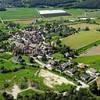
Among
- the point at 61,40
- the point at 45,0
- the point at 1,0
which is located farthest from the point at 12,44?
the point at 1,0

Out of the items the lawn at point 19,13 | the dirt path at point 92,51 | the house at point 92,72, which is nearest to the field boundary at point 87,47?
the dirt path at point 92,51

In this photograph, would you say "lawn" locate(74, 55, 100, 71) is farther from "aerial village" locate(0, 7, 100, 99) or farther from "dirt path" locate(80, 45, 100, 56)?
"dirt path" locate(80, 45, 100, 56)

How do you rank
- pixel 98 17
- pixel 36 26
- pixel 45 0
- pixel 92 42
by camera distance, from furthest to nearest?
pixel 45 0 < pixel 98 17 < pixel 36 26 < pixel 92 42

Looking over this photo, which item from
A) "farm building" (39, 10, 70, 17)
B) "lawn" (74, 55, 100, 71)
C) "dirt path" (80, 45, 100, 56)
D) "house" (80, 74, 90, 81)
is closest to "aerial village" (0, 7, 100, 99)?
"house" (80, 74, 90, 81)

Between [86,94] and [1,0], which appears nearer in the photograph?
[86,94]

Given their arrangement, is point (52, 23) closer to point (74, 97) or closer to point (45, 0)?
point (45, 0)

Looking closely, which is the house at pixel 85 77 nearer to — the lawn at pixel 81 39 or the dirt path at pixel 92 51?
the dirt path at pixel 92 51

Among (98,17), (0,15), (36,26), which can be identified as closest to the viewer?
(36,26)
